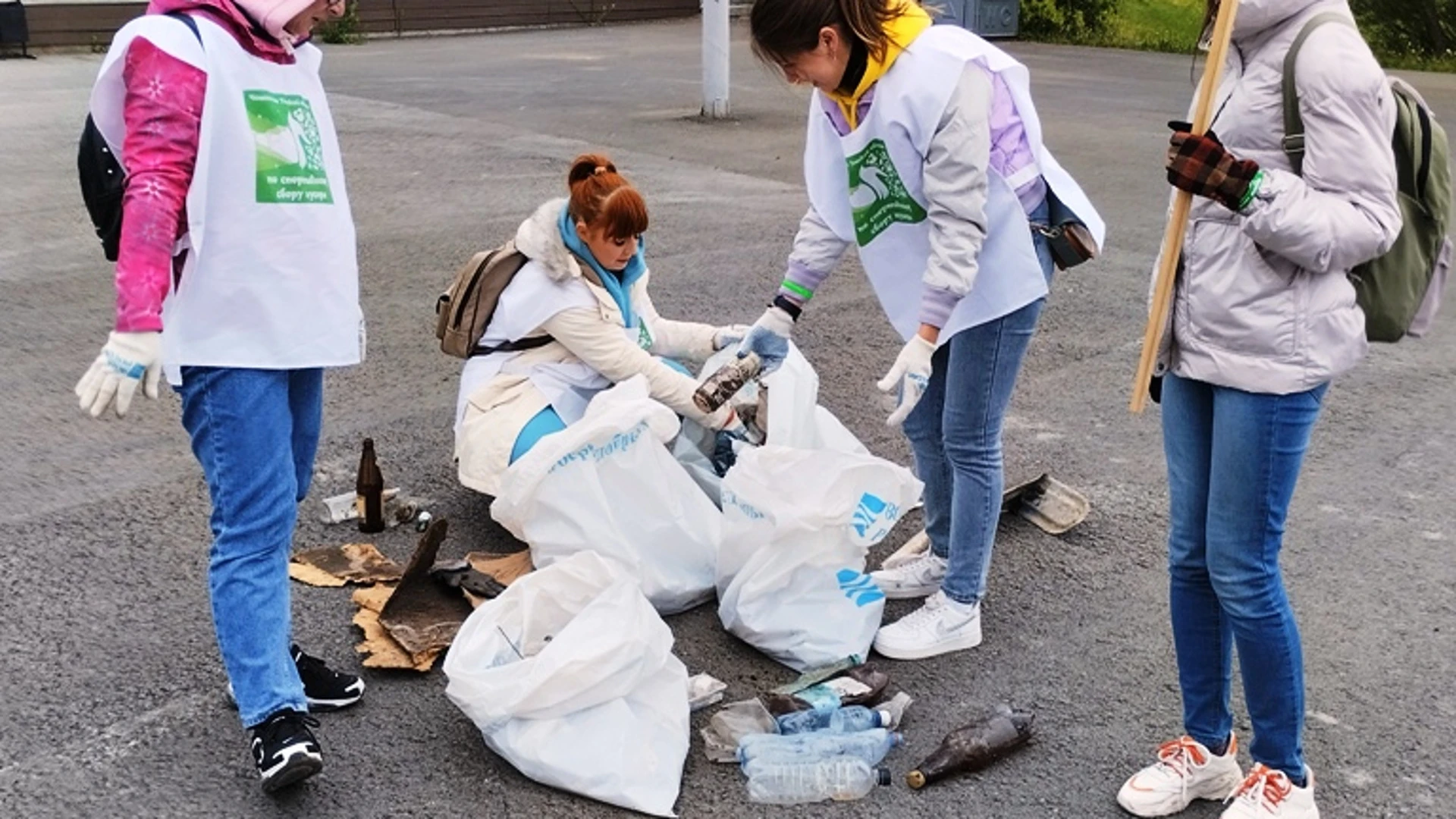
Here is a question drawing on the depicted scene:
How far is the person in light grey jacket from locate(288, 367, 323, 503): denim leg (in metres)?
1.67

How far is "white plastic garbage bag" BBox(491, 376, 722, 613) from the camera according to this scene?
357cm

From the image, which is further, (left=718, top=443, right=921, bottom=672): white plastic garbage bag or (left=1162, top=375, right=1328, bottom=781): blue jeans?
(left=718, top=443, right=921, bottom=672): white plastic garbage bag

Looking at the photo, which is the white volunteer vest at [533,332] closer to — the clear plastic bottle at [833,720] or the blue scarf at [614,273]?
the blue scarf at [614,273]

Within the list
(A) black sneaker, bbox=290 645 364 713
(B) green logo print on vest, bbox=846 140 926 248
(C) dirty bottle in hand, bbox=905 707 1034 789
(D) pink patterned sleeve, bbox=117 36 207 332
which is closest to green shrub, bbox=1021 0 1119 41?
(B) green logo print on vest, bbox=846 140 926 248

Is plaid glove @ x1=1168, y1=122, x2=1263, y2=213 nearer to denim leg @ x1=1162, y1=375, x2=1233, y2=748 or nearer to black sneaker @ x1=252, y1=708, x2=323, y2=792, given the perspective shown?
denim leg @ x1=1162, y1=375, x2=1233, y2=748

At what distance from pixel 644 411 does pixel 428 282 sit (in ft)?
12.0

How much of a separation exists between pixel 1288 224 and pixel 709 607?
194 cm

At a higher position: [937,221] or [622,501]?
[937,221]

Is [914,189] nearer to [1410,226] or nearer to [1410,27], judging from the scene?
[1410,226]

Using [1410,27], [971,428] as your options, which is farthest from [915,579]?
[1410,27]

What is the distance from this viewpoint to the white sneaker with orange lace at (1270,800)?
2.71m

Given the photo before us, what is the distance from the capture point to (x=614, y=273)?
13.7 ft

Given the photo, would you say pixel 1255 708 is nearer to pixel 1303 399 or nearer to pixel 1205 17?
pixel 1303 399

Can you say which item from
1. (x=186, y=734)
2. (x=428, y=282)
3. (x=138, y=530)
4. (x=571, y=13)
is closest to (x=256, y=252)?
(x=186, y=734)
